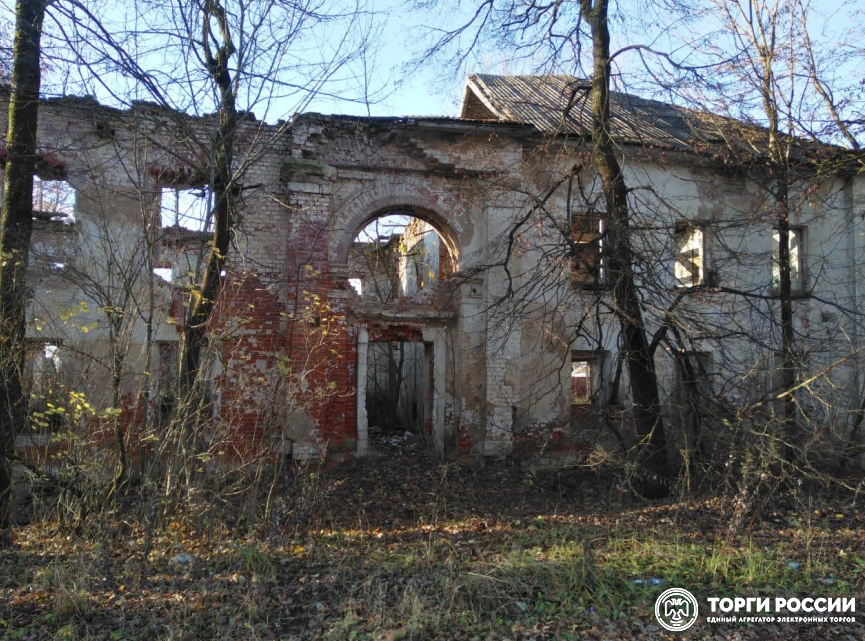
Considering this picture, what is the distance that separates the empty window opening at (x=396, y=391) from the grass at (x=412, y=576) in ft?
21.4

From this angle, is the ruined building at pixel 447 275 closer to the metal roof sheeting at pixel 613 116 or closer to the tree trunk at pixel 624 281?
the metal roof sheeting at pixel 613 116

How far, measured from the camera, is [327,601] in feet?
16.0

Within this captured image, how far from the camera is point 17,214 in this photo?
20.7 ft

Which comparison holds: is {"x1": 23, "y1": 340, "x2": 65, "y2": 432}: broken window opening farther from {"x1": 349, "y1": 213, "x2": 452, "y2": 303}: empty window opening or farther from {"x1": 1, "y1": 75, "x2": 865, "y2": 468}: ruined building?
{"x1": 349, "y1": 213, "x2": 452, "y2": 303}: empty window opening

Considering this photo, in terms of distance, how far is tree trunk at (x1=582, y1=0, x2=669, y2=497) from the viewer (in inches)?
296

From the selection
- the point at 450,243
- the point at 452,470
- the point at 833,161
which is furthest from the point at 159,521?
the point at 833,161

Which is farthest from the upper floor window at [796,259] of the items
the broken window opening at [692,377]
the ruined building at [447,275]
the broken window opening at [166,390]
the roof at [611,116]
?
the broken window opening at [166,390]

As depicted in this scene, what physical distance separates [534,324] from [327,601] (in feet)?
21.7

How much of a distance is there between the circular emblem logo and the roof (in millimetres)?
5638

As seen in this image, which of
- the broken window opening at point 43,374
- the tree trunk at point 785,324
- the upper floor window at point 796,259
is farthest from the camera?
the upper floor window at point 796,259

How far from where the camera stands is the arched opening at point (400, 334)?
1049cm

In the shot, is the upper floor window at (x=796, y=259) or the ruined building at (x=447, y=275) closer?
the ruined building at (x=447, y=275)

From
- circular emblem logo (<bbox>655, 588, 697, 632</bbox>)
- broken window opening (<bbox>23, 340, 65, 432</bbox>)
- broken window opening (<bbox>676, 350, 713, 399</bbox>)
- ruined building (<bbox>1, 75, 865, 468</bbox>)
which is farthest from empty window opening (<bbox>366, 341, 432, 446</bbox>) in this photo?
circular emblem logo (<bbox>655, 588, 697, 632</bbox>)

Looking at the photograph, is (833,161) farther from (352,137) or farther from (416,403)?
(416,403)
